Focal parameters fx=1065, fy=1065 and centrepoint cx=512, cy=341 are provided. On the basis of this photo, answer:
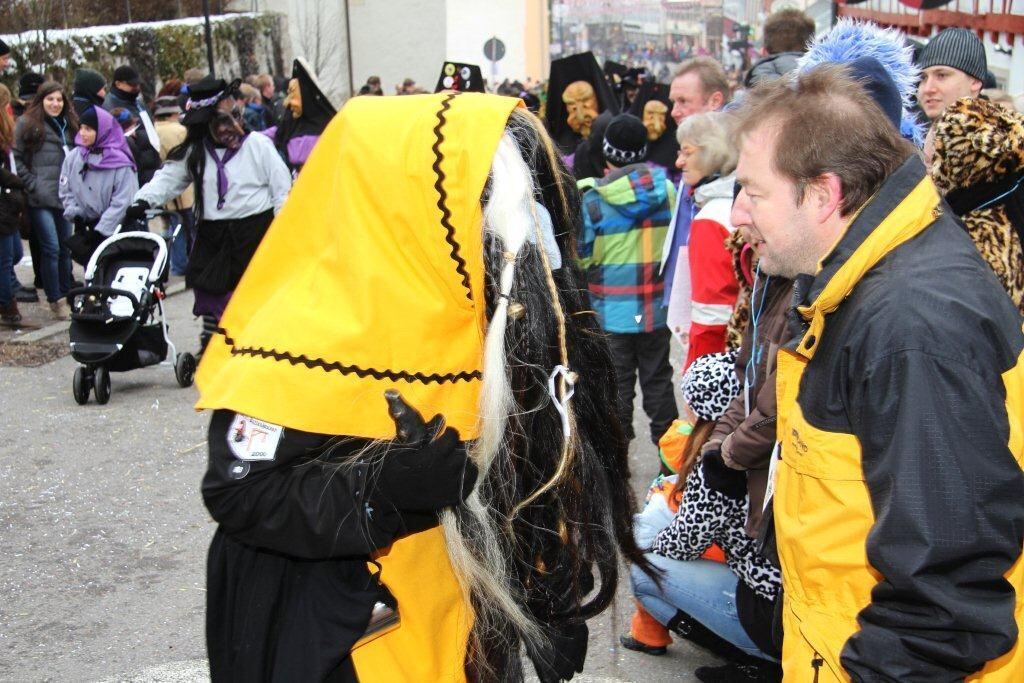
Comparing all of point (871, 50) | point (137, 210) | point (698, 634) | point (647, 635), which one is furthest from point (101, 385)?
point (871, 50)

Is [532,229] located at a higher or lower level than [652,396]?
higher

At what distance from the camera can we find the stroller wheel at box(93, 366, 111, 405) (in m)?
7.01

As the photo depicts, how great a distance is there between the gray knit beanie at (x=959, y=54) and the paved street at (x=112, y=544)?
2550mm

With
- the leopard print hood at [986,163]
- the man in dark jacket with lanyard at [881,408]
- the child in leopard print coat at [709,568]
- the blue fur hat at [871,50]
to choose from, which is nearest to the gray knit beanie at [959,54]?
the blue fur hat at [871,50]

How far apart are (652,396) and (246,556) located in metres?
4.11

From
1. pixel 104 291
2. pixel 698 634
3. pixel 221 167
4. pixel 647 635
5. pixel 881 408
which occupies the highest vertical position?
pixel 881 408

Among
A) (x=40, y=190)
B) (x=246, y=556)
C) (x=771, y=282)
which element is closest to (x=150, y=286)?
(x=40, y=190)

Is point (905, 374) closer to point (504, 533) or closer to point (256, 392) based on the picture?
point (504, 533)

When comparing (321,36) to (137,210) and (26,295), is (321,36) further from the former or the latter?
(137,210)

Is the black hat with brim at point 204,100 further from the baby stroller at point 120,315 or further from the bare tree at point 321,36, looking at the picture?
the bare tree at point 321,36

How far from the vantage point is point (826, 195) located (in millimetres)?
2008

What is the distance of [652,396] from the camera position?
5.94 metres

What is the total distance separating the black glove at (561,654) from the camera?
7.14 feet

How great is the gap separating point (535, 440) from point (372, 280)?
1.50 feet
